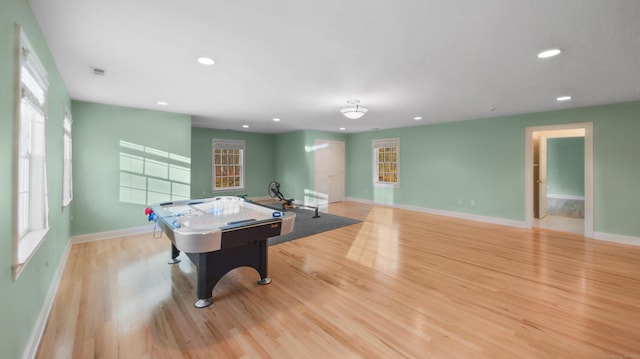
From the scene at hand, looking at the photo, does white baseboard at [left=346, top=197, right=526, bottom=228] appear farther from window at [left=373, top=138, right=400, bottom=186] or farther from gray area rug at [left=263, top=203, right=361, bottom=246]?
gray area rug at [left=263, top=203, right=361, bottom=246]

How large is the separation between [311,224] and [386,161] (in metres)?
3.66

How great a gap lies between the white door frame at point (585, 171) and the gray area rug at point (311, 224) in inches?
138

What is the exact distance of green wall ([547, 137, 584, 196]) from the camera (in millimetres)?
8094

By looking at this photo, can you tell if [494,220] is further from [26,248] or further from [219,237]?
[26,248]

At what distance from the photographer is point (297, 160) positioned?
26.7ft

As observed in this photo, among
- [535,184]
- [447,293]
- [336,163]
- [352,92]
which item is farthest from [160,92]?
[535,184]

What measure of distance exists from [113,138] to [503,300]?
6.01 m

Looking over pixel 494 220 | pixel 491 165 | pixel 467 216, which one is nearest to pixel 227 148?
pixel 467 216

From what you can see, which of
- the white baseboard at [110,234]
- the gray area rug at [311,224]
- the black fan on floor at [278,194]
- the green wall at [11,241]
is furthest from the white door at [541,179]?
the white baseboard at [110,234]

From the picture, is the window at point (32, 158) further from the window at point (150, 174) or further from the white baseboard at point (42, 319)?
the window at point (150, 174)

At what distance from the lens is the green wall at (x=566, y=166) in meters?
8.09

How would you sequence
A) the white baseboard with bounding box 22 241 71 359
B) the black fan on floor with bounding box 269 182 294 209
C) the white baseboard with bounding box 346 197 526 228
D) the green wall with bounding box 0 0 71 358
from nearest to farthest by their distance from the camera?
the green wall with bounding box 0 0 71 358, the white baseboard with bounding box 22 241 71 359, the white baseboard with bounding box 346 197 526 228, the black fan on floor with bounding box 269 182 294 209

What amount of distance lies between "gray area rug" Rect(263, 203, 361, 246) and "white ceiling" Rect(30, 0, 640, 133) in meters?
2.35

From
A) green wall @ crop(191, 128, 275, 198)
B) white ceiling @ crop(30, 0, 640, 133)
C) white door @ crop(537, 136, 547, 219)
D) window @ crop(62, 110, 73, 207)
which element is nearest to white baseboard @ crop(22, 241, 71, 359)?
window @ crop(62, 110, 73, 207)
